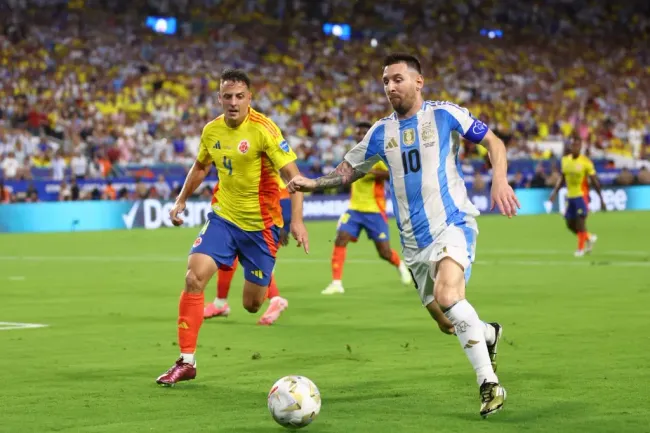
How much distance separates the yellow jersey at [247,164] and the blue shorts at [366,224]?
22.3 feet

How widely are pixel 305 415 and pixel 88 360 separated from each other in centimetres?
377

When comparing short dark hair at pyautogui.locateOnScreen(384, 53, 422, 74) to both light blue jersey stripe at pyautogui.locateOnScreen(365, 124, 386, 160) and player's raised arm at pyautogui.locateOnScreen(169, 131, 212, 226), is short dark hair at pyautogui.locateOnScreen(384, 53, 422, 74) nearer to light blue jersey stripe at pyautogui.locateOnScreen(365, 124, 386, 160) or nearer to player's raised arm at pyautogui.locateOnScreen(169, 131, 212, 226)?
light blue jersey stripe at pyautogui.locateOnScreen(365, 124, 386, 160)

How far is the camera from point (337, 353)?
10766 millimetres

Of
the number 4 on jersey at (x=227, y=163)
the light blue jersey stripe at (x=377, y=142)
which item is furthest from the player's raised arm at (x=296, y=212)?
the light blue jersey stripe at (x=377, y=142)

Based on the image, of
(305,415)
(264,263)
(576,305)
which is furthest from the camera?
(576,305)

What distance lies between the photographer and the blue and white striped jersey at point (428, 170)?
27.2 ft

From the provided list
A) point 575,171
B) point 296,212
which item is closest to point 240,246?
point 296,212

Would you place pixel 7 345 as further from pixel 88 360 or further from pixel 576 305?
pixel 576 305

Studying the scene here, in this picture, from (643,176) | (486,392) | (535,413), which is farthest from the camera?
(643,176)

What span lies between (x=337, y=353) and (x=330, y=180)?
2.55m

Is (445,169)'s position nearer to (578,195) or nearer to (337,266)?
(337,266)

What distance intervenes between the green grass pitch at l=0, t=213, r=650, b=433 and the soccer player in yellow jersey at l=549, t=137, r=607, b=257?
1735mm

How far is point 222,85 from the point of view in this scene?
9.75 m

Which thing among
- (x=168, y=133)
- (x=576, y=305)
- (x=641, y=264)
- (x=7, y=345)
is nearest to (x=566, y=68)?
(x=168, y=133)
